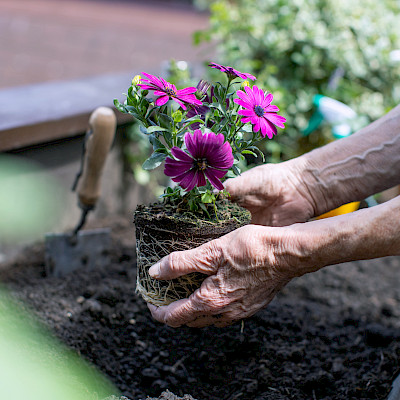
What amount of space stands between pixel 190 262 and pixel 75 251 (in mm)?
1130

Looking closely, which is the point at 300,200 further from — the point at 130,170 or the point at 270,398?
the point at 130,170

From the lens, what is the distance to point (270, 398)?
4.76ft

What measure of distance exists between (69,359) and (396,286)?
218 cm

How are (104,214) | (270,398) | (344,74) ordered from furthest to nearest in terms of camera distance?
(344,74) < (104,214) < (270,398)

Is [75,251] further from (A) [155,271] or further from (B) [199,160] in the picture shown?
(B) [199,160]

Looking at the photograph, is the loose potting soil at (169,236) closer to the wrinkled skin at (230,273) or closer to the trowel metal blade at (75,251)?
the wrinkled skin at (230,273)

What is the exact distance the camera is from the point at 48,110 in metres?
2.65

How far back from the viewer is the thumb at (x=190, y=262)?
1307 mm

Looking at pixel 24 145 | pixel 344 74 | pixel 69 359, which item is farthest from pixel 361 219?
pixel 344 74

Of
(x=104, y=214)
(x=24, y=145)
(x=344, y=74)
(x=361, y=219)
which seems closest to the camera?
(x=361, y=219)

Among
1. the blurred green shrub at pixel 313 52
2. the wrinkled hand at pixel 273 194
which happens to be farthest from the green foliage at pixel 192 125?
the blurred green shrub at pixel 313 52

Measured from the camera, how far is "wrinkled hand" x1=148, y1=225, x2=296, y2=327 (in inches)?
51.6

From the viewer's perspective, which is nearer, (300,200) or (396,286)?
(300,200)

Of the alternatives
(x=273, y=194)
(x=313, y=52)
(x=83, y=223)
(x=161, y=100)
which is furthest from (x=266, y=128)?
(x=313, y=52)
